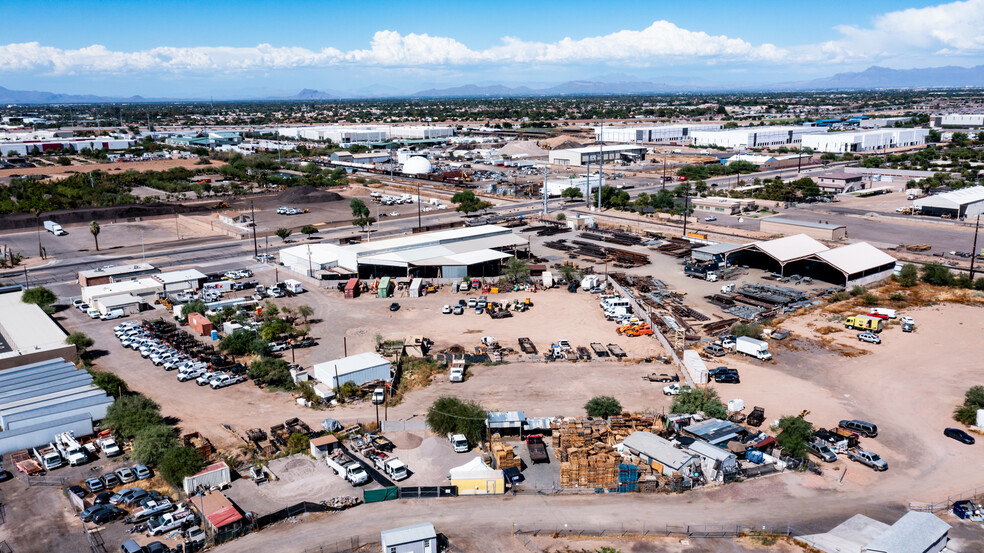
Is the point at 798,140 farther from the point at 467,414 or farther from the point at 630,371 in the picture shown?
the point at 467,414

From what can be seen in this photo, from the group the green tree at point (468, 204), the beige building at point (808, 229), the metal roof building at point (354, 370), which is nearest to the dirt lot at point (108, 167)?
the green tree at point (468, 204)

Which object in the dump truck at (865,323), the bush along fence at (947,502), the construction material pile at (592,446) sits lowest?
the bush along fence at (947,502)

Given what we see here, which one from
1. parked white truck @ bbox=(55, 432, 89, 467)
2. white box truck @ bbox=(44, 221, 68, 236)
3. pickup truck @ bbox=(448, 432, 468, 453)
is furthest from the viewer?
white box truck @ bbox=(44, 221, 68, 236)

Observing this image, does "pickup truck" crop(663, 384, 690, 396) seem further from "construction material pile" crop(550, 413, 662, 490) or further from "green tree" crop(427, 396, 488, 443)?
"green tree" crop(427, 396, 488, 443)

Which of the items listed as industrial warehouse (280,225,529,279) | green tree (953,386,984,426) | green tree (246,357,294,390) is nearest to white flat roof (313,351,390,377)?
green tree (246,357,294,390)

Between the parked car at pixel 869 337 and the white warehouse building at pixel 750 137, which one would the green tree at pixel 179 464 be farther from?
the white warehouse building at pixel 750 137
